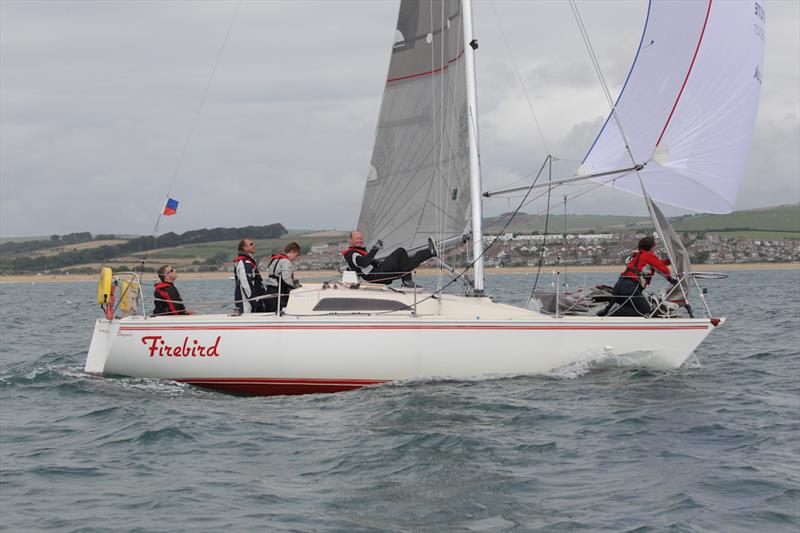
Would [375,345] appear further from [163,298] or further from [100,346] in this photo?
[100,346]

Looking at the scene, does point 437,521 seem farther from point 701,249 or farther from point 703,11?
point 701,249

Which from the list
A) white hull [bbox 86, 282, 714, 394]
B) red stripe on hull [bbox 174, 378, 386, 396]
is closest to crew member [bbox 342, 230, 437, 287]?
white hull [bbox 86, 282, 714, 394]

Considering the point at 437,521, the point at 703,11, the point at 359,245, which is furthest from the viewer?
the point at 359,245

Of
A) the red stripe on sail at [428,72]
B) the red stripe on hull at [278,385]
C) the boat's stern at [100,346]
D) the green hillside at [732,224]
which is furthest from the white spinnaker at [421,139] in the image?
the green hillside at [732,224]

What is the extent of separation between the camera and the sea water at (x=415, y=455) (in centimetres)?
633

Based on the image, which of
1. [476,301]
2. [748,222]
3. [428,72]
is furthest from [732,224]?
[476,301]

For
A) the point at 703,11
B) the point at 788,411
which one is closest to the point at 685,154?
the point at 703,11

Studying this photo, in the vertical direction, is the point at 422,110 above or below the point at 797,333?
above

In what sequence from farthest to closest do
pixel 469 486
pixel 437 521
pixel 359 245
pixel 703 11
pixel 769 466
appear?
1. pixel 359 245
2. pixel 703 11
3. pixel 769 466
4. pixel 469 486
5. pixel 437 521

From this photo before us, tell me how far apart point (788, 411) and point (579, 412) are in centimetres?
232

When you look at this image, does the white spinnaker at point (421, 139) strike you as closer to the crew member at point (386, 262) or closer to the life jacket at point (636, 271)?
the crew member at point (386, 262)

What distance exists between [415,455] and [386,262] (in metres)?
5.06

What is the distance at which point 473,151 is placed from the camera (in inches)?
487

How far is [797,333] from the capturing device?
722 inches
